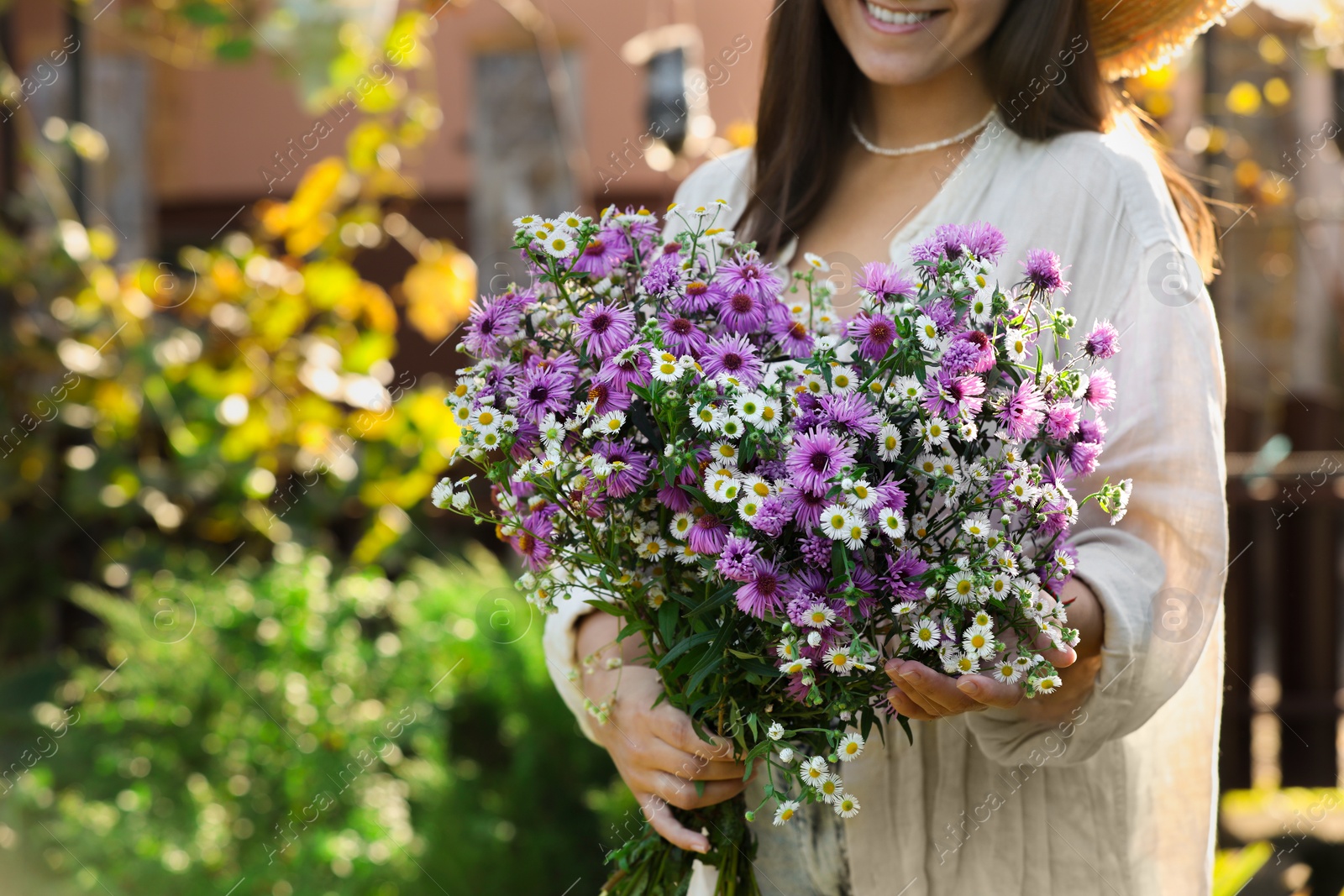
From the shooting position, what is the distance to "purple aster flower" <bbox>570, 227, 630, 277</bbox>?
4.10ft

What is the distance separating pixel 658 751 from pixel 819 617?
34 centimetres

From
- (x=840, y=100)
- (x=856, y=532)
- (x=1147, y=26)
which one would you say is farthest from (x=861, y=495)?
(x=1147, y=26)

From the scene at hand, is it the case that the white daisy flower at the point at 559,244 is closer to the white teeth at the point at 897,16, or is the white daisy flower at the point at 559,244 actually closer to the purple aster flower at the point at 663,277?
the purple aster flower at the point at 663,277

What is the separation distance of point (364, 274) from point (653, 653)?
810 centimetres

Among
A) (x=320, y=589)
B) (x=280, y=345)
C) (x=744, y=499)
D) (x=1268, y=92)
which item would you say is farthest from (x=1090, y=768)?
(x=280, y=345)

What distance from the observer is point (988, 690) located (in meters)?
1.10

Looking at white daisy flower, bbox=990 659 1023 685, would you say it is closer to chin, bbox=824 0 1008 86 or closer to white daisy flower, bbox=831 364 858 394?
white daisy flower, bbox=831 364 858 394

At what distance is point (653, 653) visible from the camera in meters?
1.23

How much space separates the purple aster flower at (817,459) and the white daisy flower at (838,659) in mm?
139

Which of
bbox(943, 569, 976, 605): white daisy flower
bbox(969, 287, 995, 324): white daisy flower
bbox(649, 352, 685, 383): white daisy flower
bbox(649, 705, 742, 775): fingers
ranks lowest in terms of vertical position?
bbox(649, 705, 742, 775): fingers

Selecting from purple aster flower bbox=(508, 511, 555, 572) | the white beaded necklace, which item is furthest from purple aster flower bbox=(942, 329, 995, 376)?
the white beaded necklace

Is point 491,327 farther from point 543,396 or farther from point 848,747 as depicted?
point 848,747

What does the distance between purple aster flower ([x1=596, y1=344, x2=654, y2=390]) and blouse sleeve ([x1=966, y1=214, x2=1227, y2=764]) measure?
51cm

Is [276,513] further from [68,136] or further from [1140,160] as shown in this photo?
[1140,160]
